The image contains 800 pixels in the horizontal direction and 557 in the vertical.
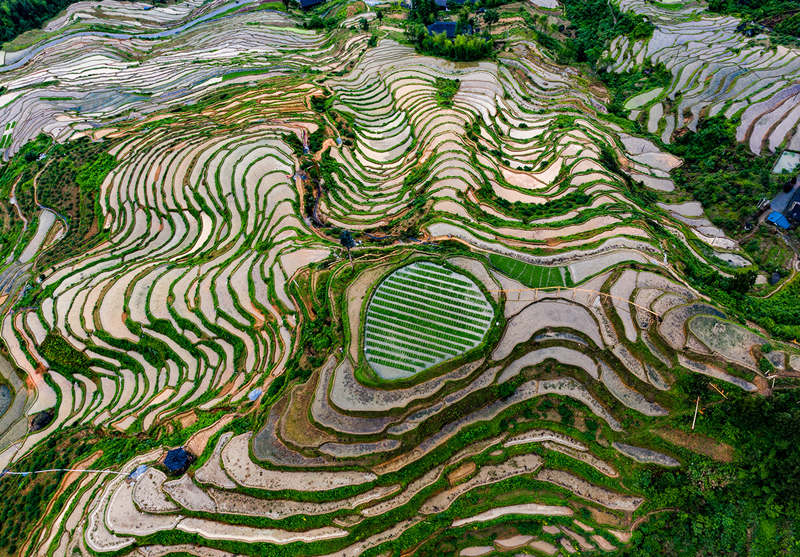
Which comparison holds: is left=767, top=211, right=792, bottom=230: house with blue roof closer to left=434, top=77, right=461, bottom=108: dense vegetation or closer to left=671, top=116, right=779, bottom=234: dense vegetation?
left=671, top=116, right=779, bottom=234: dense vegetation

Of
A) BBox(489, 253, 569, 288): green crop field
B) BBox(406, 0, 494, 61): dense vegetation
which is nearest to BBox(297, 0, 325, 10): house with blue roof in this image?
BBox(406, 0, 494, 61): dense vegetation

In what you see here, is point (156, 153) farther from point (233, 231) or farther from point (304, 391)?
point (304, 391)

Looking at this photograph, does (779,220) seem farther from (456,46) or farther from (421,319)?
(456,46)

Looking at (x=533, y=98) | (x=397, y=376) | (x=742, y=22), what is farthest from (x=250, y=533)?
(x=742, y=22)

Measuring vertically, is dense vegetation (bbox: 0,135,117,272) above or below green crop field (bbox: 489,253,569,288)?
above

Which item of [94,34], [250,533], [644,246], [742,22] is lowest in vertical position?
[250,533]

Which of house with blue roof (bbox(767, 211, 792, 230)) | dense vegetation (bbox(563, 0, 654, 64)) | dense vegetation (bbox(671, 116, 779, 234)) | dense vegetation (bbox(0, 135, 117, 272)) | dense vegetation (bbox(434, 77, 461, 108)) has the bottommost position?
house with blue roof (bbox(767, 211, 792, 230))
